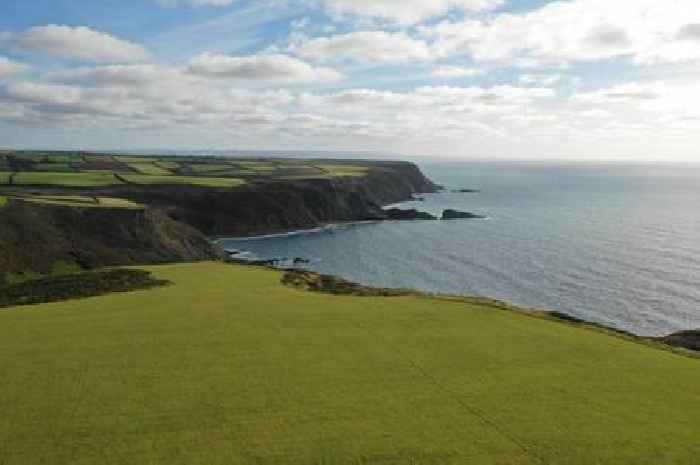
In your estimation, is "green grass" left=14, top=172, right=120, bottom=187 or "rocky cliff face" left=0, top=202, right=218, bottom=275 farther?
"green grass" left=14, top=172, right=120, bottom=187

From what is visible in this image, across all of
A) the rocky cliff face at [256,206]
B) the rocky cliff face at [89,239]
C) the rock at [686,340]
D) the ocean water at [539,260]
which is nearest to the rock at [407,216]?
the rocky cliff face at [256,206]

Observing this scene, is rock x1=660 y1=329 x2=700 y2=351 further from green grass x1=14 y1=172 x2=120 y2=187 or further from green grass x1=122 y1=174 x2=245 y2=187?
green grass x1=14 y1=172 x2=120 y2=187

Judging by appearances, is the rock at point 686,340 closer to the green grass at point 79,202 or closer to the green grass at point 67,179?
the green grass at point 79,202

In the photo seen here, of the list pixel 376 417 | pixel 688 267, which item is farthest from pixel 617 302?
pixel 376 417

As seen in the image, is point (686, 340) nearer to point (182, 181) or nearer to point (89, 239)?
point (89, 239)

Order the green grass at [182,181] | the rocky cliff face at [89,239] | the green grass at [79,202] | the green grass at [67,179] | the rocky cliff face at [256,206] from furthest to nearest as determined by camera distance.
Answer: the green grass at [182,181] → the green grass at [67,179] → the rocky cliff face at [256,206] → the green grass at [79,202] → the rocky cliff face at [89,239]

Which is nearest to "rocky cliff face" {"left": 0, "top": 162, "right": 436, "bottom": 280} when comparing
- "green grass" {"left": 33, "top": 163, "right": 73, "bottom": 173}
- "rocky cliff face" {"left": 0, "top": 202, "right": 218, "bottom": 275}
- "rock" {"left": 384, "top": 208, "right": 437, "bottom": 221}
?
"rocky cliff face" {"left": 0, "top": 202, "right": 218, "bottom": 275}
